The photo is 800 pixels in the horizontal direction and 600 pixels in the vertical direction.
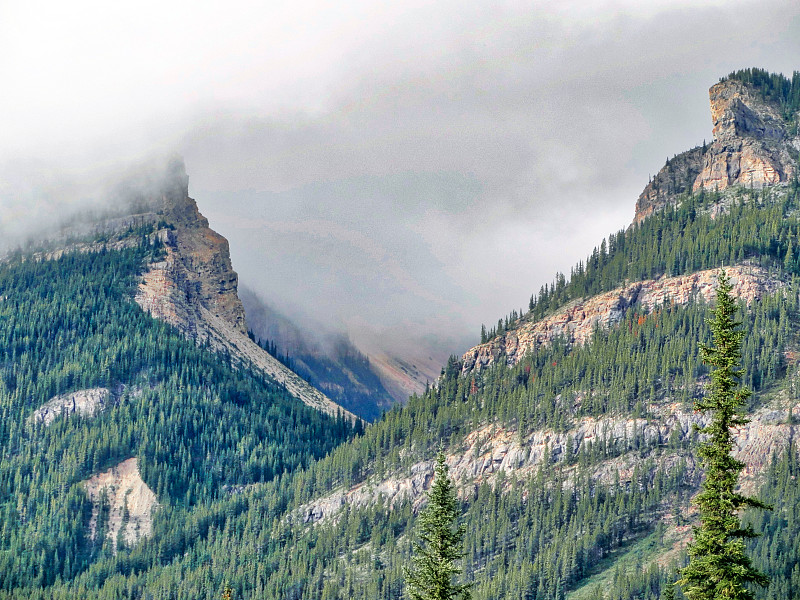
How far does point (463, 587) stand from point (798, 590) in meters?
139

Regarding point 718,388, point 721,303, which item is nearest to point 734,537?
point 718,388

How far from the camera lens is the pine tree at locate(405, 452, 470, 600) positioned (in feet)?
260

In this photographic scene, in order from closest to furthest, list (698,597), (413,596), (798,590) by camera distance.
Answer: (698,597) → (413,596) → (798,590)

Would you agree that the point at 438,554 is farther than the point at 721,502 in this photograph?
Yes

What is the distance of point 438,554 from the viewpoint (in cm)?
8038

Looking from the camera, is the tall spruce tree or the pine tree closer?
the tall spruce tree

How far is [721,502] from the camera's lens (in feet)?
231

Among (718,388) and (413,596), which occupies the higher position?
(718,388)

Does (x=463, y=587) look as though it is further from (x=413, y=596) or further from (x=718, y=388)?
(x=718, y=388)

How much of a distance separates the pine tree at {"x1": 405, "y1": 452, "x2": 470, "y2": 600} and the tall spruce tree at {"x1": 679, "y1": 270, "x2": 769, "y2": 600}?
16.2m

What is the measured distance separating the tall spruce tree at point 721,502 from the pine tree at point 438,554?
53.2 ft

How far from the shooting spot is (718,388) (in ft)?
236

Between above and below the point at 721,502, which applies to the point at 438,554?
below

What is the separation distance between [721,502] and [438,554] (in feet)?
66.2
